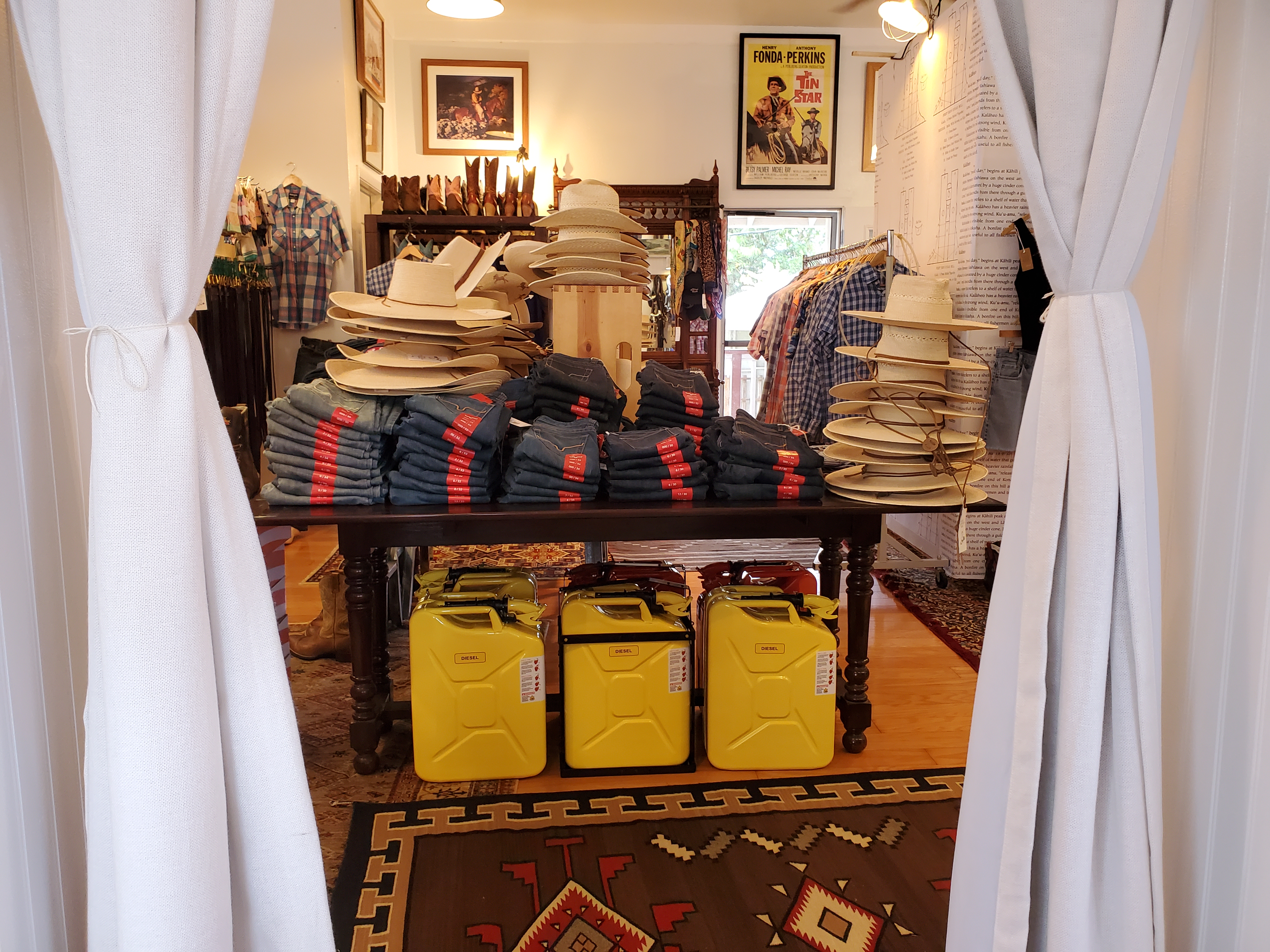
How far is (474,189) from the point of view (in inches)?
233

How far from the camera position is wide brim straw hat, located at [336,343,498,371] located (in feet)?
8.46

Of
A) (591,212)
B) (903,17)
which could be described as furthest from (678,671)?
(903,17)

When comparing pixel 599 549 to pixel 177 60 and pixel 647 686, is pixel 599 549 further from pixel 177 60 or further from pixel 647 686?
pixel 177 60

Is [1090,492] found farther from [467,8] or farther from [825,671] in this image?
[467,8]

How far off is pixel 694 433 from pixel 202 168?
6.20 feet

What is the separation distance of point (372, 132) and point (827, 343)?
363 cm

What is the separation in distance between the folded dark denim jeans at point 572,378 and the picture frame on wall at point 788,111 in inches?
182

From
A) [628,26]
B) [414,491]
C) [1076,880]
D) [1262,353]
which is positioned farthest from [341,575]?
[628,26]

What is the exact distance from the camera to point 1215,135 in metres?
1.30

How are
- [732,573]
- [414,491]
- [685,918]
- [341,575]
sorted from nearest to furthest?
[685,918], [414,491], [732,573], [341,575]

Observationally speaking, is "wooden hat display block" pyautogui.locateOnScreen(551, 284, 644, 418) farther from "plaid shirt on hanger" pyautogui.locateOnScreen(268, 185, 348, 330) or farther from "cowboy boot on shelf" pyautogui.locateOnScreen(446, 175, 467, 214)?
"cowboy boot on shelf" pyautogui.locateOnScreen(446, 175, 467, 214)

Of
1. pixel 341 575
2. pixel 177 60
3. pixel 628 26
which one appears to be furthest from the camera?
pixel 628 26

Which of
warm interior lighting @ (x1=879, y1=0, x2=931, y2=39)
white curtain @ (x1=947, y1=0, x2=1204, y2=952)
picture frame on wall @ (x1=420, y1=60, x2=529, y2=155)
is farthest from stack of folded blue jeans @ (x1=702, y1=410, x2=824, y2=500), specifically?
picture frame on wall @ (x1=420, y1=60, x2=529, y2=155)

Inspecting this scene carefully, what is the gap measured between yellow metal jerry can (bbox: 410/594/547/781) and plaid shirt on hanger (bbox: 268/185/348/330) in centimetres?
367
